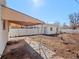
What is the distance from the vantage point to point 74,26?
81.9 m

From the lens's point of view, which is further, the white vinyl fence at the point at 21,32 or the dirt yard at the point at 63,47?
the white vinyl fence at the point at 21,32

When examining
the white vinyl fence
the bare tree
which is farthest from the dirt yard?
the bare tree

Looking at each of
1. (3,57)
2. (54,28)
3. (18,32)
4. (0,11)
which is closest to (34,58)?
(3,57)

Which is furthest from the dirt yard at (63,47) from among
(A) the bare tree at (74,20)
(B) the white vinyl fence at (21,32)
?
(A) the bare tree at (74,20)

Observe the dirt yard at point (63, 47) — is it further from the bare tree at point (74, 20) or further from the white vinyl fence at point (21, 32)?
the bare tree at point (74, 20)

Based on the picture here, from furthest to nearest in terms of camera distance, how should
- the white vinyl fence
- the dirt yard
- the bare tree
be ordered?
the bare tree < the white vinyl fence < the dirt yard

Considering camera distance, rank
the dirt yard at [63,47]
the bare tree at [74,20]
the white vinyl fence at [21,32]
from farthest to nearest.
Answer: the bare tree at [74,20] < the white vinyl fence at [21,32] < the dirt yard at [63,47]

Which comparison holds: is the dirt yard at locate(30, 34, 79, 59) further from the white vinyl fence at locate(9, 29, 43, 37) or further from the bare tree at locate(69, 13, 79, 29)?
the bare tree at locate(69, 13, 79, 29)

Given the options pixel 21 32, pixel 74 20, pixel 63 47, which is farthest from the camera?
pixel 74 20

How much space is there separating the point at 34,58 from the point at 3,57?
2.50 meters

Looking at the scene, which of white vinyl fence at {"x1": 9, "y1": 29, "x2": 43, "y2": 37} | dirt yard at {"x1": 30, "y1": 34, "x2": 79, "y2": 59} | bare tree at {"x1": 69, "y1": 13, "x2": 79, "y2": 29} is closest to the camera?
dirt yard at {"x1": 30, "y1": 34, "x2": 79, "y2": 59}

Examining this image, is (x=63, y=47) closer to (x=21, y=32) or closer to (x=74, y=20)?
(x=21, y=32)

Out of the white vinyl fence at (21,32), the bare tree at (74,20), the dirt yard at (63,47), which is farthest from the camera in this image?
the bare tree at (74,20)

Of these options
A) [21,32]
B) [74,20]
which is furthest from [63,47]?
[74,20]
